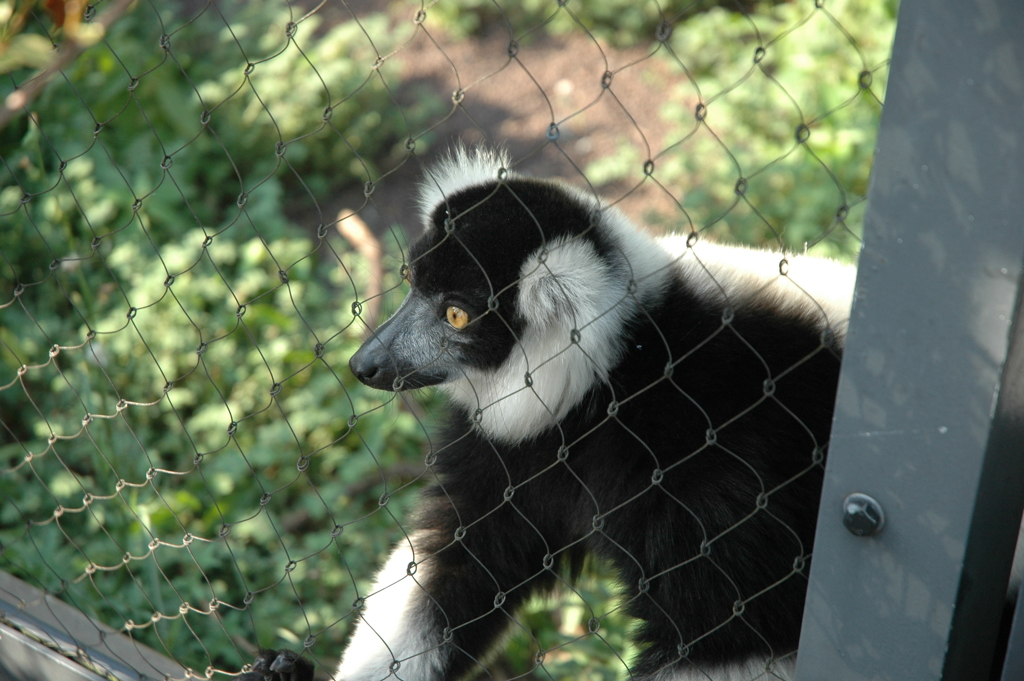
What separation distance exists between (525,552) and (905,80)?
1864 millimetres

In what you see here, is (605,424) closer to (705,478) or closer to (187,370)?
(705,478)

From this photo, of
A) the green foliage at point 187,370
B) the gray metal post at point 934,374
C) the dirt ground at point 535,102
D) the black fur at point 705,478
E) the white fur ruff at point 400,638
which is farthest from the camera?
the dirt ground at point 535,102

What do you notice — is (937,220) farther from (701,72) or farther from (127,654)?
(701,72)

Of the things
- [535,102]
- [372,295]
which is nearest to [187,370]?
[372,295]

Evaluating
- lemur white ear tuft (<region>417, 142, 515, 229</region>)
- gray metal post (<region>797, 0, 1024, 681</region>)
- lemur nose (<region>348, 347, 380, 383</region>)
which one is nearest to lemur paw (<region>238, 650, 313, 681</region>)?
lemur nose (<region>348, 347, 380, 383</region>)

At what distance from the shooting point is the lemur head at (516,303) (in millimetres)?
2438

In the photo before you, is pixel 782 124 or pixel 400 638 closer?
pixel 400 638

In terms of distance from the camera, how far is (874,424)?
1.52 meters

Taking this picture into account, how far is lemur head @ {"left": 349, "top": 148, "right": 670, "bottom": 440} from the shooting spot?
244cm

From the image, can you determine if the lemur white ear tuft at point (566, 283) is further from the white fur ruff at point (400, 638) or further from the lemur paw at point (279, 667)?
the lemur paw at point (279, 667)

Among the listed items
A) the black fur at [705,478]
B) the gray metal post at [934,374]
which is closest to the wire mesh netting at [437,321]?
the black fur at [705,478]

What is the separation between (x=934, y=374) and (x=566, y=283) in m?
1.15

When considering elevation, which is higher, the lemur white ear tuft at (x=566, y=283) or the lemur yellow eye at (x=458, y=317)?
the lemur white ear tuft at (x=566, y=283)

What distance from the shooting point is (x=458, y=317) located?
270cm
